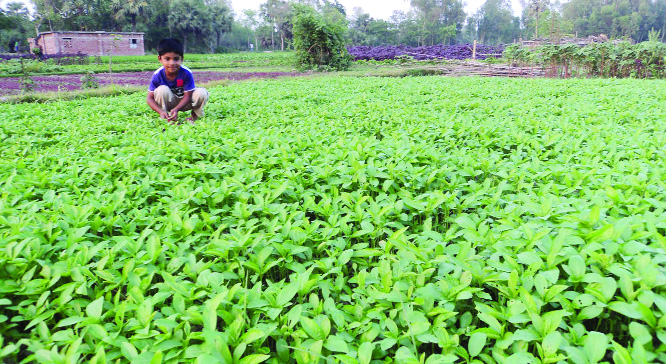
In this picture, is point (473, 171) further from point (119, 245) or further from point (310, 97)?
point (310, 97)

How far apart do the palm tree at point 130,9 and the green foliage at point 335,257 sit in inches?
1979

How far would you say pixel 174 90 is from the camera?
564cm

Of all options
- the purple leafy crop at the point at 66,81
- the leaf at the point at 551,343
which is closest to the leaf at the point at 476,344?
the leaf at the point at 551,343

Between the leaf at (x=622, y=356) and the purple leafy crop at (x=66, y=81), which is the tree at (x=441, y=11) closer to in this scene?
the purple leafy crop at (x=66, y=81)

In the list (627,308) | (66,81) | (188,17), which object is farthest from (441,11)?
(627,308)

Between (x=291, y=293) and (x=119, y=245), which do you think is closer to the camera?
(x=291, y=293)

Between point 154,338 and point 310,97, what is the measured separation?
626 cm

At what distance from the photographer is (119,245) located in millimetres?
1636

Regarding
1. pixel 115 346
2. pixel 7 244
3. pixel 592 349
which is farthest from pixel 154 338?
pixel 592 349

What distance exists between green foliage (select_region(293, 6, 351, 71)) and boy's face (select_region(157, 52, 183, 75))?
1500cm

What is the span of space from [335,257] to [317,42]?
777 inches

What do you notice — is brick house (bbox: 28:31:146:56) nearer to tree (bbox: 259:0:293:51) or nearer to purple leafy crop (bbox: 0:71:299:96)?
purple leafy crop (bbox: 0:71:299:96)

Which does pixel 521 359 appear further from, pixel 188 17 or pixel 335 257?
pixel 188 17

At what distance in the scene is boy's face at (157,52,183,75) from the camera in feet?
16.7
